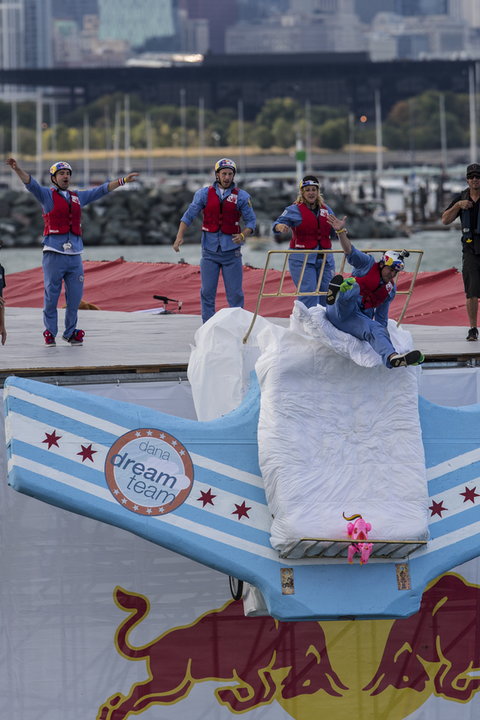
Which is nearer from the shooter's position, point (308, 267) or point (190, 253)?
point (308, 267)

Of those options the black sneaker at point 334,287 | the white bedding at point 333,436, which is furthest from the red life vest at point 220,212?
the black sneaker at point 334,287

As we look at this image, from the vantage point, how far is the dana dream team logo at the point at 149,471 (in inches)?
502

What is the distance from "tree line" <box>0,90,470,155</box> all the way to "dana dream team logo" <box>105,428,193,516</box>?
147353mm

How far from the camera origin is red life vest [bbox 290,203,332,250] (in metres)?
16.6

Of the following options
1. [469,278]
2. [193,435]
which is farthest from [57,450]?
[469,278]

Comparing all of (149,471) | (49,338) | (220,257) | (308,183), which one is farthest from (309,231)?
(149,471)

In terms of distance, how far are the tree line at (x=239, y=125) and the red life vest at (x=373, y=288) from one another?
147203 mm

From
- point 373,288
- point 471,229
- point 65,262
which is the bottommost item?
point 373,288

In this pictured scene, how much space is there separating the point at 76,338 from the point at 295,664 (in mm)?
4667

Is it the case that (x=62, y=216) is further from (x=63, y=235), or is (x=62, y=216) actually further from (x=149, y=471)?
(x=149, y=471)

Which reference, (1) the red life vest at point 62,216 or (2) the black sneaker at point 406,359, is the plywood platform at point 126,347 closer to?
(1) the red life vest at point 62,216

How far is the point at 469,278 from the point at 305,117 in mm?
157330

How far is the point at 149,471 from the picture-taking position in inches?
508

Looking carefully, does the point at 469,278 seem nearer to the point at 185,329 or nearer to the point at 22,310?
A: the point at 185,329
